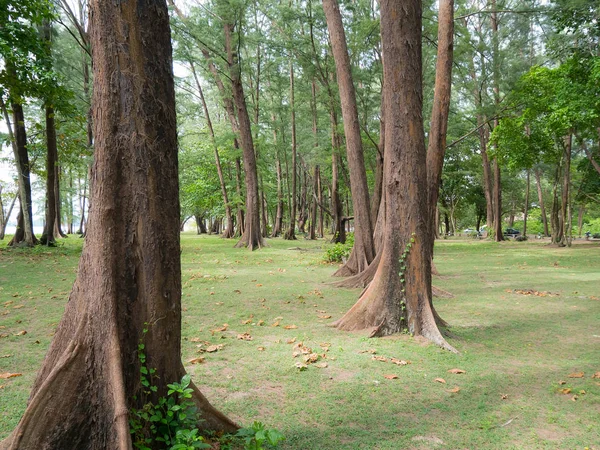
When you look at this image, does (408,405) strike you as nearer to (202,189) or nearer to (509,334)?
(509,334)

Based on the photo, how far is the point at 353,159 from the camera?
10.7 m

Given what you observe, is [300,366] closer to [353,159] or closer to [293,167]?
[353,159]

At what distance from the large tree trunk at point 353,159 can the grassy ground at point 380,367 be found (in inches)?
81.5

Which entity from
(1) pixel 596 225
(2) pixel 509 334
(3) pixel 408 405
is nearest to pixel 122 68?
(3) pixel 408 405

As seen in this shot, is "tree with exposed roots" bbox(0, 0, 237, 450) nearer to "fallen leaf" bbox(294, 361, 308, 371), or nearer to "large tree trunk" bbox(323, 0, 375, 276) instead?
"fallen leaf" bbox(294, 361, 308, 371)

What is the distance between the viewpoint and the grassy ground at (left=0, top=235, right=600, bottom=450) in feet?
10.1

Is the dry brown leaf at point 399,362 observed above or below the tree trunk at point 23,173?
below

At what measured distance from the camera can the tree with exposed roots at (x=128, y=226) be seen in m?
2.37

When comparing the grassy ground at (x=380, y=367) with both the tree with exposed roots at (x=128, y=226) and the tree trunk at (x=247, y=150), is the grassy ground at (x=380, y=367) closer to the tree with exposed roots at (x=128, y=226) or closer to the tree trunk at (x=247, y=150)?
the tree with exposed roots at (x=128, y=226)

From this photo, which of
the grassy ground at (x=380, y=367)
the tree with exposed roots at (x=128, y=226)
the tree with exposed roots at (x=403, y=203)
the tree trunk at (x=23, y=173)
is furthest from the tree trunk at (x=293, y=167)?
the tree with exposed roots at (x=128, y=226)

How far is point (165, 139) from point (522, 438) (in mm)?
3292

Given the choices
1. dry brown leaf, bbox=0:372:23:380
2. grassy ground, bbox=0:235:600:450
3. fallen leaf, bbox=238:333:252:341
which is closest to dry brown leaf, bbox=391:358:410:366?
grassy ground, bbox=0:235:600:450

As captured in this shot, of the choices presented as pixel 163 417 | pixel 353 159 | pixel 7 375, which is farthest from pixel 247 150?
pixel 163 417

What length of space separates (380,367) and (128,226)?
10.0 feet
